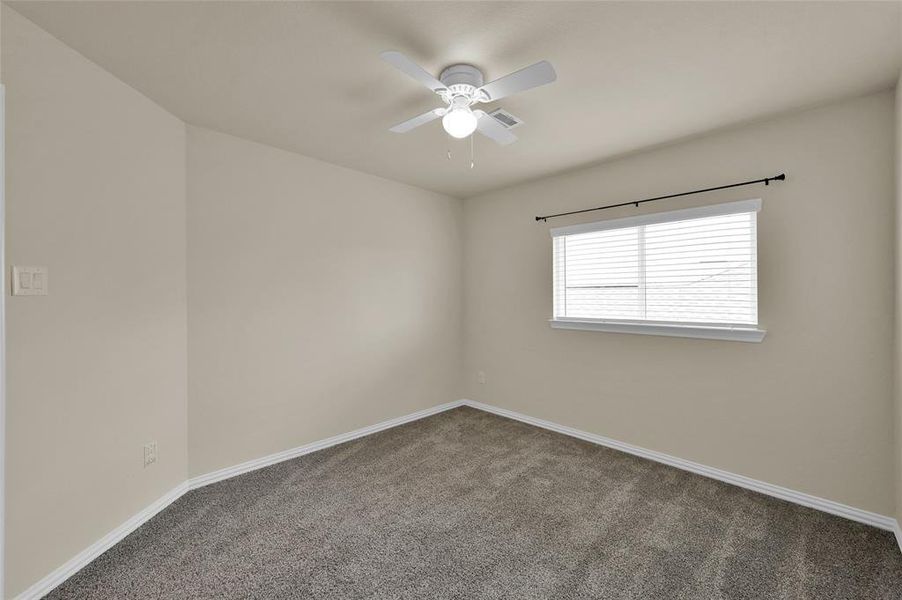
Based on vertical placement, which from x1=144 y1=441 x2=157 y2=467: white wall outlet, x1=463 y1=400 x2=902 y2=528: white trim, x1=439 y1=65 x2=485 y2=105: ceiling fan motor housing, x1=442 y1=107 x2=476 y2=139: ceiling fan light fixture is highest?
x1=439 y1=65 x2=485 y2=105: ceiling fan motor housing

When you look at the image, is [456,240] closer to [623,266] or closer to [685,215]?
[623,266]

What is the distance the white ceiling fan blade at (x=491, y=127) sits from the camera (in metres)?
2.05

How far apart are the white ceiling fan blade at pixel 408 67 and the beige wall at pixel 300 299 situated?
1.75 metres

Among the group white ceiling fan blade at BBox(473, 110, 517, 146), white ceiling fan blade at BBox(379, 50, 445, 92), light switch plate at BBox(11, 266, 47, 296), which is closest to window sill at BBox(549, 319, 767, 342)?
A: white ceiling fan blade at BBox(473, 110, 517, 146)

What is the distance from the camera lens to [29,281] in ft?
5.49

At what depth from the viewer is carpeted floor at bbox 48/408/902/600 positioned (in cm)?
174

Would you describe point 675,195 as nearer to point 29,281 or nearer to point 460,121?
point 460,121

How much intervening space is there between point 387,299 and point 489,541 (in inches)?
90.4

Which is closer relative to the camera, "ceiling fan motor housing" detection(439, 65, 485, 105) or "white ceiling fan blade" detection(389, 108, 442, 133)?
"ceiling fan motor housing" detection(439, 65, 485, 105)

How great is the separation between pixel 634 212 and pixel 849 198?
3.99 ft

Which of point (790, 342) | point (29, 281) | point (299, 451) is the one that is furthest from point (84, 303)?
point (790, 342)

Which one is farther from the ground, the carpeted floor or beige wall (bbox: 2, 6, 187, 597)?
beige wall (bbox: 2, 6, 187, 597)

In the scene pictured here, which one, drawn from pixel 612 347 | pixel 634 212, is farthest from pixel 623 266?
pixel 612 347

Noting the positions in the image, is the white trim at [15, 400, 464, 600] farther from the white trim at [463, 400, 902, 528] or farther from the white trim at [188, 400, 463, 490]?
the white trim at [463, 400, 902, 528]
